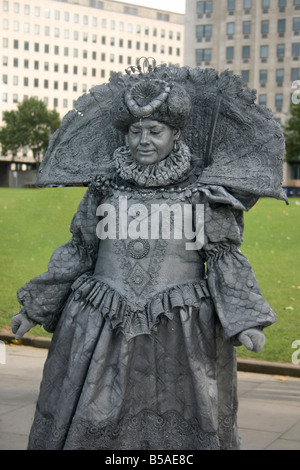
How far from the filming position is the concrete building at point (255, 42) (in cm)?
7250

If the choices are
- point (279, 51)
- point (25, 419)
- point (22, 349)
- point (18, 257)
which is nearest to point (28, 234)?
point (18, 257)

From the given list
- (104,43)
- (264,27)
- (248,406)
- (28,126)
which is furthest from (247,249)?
(104,43)

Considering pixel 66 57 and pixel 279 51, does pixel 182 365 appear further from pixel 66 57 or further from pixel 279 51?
pixel 66 57

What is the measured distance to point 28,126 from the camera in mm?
72250

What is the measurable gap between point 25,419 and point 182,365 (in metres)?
2.68

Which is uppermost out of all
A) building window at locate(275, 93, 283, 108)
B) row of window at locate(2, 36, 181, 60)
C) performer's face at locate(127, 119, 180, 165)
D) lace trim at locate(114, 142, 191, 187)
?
row of window at locate(2, 36, 181, 60)

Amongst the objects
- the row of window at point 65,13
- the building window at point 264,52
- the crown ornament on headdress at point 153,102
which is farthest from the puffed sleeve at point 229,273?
the row of window at point 65,13

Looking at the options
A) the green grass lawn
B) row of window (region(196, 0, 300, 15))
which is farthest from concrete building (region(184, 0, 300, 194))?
the green grass lawn

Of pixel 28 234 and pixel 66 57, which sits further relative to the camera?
pixel 66 57

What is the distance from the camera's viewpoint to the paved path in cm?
589

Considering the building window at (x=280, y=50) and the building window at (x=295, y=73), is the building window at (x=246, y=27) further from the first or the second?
the building window at (x=295, y=73)

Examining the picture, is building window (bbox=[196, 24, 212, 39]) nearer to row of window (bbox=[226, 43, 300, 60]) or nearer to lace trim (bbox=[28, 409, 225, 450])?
row of window (bbox=[226, 43, 300, 60])

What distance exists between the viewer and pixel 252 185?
13.9 feet

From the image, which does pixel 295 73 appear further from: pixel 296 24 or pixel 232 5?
pixel 232 5
